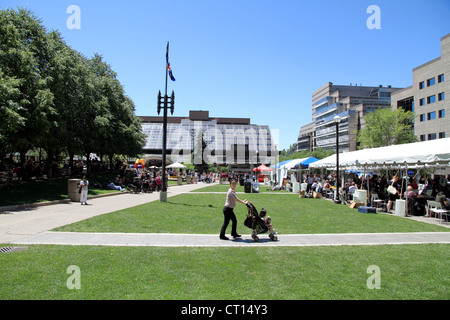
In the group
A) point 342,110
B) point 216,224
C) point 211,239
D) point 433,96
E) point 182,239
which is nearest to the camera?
point 182,239

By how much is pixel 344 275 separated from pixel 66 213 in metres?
11.9

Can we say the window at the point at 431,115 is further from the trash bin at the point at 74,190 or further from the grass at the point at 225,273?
the trash bin at the point at 74,190

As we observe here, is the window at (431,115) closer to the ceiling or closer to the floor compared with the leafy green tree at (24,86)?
closer to the ceiling

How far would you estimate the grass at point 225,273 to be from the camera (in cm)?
443

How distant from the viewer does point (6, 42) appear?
57.4 ft

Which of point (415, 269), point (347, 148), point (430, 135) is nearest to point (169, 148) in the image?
point (347, 148)

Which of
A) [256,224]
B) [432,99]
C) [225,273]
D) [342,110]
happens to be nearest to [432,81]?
[432,99]

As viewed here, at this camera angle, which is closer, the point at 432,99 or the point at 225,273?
the point at 225,273

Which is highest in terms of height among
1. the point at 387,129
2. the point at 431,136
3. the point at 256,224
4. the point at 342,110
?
the point at 342,110

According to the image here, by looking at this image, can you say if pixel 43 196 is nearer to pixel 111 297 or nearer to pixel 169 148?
pixel 111 297

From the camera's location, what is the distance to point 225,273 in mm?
5340

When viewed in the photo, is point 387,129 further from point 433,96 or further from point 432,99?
point 433,96

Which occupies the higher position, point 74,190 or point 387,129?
point 387,129

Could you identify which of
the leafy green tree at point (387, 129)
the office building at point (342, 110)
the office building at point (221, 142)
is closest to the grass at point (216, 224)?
the leafy green tree at point (387, 129)
